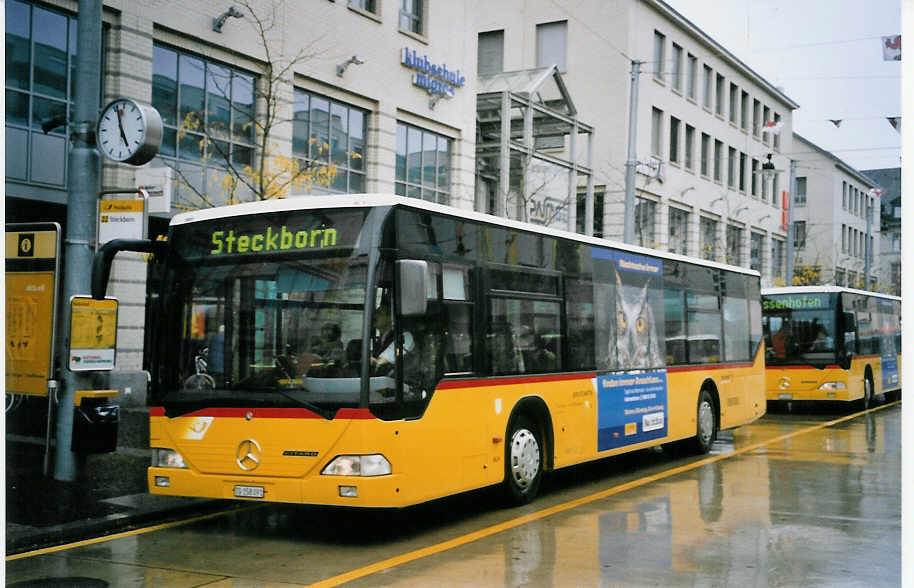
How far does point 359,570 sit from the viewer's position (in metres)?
8.16

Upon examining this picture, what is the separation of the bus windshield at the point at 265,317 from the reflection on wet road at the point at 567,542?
1304 millimetres

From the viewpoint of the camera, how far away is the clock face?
1133 centimetres

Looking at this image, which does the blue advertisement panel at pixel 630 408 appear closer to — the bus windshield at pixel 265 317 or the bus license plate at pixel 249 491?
the bus windshield at pixel 265 317

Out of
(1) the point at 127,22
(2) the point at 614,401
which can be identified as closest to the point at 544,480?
(2) the point at 614,401

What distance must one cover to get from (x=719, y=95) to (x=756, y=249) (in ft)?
33.6

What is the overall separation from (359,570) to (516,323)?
386 cm

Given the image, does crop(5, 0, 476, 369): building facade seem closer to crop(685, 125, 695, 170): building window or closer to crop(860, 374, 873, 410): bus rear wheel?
crop(860, 374, 873, 410): bus rear wheel

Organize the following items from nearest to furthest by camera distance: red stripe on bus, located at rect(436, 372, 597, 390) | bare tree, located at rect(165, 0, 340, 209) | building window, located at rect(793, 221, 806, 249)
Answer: red stripe on bus, located at rect(436, 372, 597, 390) → bare tree, located at rect(165, 0, 340, 209) → building window, located at rect(793, 221, 806, 249)

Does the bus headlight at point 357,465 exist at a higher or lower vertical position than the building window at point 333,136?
lower

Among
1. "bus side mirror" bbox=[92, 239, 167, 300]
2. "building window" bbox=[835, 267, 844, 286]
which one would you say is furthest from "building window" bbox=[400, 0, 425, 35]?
"building window" bbox=[835, 267, 844, 286]

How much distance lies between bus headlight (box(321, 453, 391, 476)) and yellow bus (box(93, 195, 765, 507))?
0.01 meters

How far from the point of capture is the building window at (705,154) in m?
45.9

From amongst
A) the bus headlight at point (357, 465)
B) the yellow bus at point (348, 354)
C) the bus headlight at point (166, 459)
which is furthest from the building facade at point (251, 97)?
the bus headlight at point (357, 465)

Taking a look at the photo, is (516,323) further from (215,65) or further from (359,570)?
(215,65)
